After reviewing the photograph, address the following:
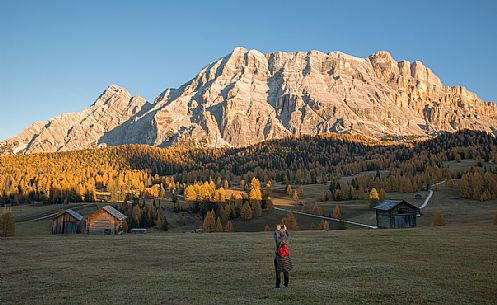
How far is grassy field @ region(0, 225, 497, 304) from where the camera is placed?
1886cm

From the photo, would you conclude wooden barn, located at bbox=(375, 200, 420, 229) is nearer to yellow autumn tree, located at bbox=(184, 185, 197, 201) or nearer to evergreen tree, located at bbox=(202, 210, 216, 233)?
evergreen tree, located at bbox=(202, 210, 216, 233)

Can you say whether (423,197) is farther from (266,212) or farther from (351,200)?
(266,212)

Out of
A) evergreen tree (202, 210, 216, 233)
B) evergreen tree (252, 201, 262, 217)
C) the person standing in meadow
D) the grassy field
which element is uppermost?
the person standing in meadow

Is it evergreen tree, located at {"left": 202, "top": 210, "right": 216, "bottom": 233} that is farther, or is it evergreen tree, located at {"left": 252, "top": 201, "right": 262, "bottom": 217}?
evergreen tree, located at {"left": 252, "top": 201, "right": 262, "bottom": 217}

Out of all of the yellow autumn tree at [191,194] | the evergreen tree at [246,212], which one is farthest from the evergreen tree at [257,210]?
the yellow autumn tree at [191,194]

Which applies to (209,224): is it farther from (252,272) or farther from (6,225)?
(252,272)

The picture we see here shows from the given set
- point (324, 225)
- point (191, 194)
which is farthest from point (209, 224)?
point (191, 194)

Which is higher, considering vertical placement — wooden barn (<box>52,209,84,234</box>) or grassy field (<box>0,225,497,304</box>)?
grassy field (<box>0,225,497,304</box>)

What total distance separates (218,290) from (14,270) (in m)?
16.1

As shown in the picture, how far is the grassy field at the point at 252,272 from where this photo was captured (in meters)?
18.9

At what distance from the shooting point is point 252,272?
25.4 meters

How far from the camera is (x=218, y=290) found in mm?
20375

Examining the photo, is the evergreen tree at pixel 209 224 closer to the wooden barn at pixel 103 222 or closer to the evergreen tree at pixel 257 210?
the wooden barn at pixel 103 222

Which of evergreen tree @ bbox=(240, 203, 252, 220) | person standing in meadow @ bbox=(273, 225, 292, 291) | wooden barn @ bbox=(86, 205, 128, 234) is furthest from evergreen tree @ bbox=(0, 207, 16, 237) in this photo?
evergreen tree @ bbox=(240, 203, 252, 220)
